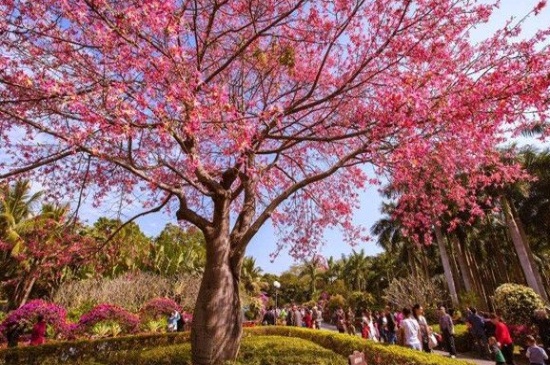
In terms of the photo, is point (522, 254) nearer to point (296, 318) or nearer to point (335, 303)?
point (296, 318)

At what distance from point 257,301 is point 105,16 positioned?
32992 mm

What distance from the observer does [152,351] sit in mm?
11242

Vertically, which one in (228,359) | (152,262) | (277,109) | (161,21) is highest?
(152,262)

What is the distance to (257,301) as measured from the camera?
3603 cm

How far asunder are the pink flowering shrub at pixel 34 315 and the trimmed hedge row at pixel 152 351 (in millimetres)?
2158

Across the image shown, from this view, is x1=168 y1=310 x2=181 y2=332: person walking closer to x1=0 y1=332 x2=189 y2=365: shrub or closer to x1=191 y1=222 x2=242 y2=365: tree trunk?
x1=0 y1=332 x2=189 y2=365: shrub

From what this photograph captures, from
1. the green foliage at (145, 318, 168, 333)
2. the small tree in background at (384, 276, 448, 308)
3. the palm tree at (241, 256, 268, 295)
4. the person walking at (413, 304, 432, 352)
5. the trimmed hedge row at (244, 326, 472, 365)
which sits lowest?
the trimmed hedge row at (244, 326, 472, 365)

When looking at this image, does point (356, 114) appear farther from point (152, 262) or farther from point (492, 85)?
point (152, 262)

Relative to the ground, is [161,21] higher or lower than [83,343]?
higher

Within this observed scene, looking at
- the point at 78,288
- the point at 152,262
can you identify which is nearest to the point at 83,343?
the point at 78,288

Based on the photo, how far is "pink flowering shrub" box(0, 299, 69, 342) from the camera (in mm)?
14195

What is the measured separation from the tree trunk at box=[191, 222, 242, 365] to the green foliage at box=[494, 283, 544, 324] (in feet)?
45.3

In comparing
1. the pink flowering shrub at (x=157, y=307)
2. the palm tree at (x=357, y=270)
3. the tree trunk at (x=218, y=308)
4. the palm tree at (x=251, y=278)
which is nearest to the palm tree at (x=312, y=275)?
the palm tree at (x=357, y=270)

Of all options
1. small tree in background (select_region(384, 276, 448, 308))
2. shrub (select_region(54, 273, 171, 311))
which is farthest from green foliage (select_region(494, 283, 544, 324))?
shrub (select_region(54, 273, 171, 311))
